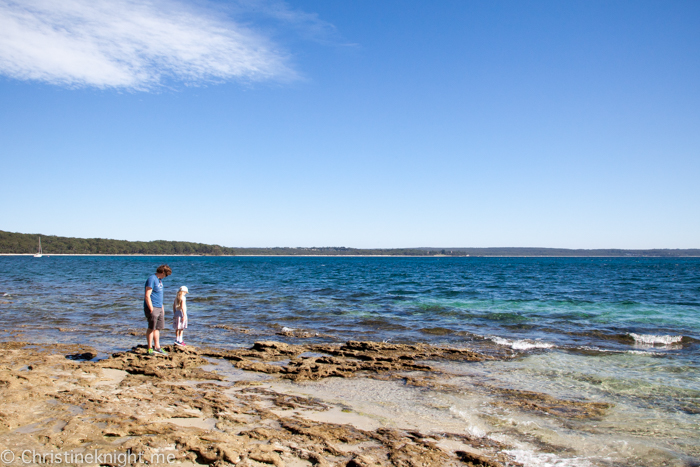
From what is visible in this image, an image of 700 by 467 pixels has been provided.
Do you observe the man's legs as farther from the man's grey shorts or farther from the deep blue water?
the deep blue water

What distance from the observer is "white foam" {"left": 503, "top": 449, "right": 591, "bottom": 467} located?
203 inches

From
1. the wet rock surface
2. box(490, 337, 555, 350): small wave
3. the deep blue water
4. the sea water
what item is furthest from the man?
box(490, 337, 555, 350): small wave

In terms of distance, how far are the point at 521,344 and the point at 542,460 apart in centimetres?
779

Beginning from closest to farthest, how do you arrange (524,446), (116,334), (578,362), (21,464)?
(21,464) < (524,446) < (578,362) < (116,334)

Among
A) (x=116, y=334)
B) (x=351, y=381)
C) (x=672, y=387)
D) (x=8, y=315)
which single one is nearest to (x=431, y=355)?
(x=351, y=381)

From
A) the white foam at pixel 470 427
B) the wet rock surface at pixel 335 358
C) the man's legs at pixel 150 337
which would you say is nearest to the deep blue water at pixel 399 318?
the wet rock surface at pixel 335 358

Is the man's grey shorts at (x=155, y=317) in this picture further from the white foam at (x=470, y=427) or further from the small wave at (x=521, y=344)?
the small wave at (x=521, y=344)

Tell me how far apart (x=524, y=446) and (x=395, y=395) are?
2.53 metres

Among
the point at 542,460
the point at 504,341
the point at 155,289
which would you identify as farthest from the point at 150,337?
the point at 504,341

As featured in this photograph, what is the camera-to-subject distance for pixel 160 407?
637 cm

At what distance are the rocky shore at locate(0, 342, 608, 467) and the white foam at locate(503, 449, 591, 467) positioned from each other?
0.51 ft

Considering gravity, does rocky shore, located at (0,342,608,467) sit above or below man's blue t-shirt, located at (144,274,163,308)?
below

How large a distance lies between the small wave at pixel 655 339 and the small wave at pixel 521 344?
10.8ft

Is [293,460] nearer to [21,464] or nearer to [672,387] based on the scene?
[21,464]
